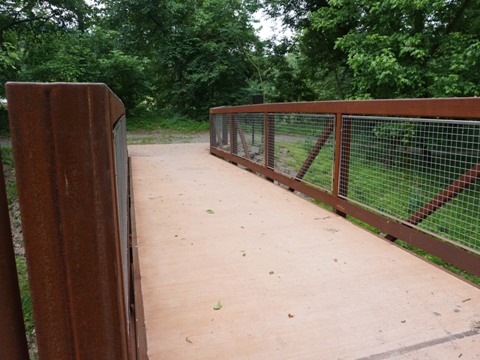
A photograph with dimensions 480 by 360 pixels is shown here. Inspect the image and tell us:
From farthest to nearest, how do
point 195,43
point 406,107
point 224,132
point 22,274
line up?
point 195,43, point 224,132, point 22,274, point 406,107

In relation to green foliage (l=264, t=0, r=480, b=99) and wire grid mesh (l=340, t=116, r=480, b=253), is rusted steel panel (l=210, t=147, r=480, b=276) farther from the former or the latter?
green foliage (l=264, t=0, r=480, b=99)

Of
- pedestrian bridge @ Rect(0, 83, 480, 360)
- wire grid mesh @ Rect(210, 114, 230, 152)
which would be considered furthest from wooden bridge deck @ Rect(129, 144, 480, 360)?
wire grid mesh @ Rect(210, 114, 230, 152)

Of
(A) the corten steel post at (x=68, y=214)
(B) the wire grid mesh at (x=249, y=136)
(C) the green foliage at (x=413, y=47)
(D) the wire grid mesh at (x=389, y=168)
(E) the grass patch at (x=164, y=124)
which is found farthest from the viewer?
(E) the grass patch at (x=164, y=124)

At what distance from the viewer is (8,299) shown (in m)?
0.85

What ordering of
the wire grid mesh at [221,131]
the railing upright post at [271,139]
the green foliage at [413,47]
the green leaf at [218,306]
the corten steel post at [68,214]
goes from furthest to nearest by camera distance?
1. the wire grid mesh at [221,131]
2. the green foliage at [413,47]
3. the railing upright post at [271,139]
4. the green leaf at [218,306]
5. the corten steel post at [68,214]

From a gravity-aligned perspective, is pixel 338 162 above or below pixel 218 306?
above

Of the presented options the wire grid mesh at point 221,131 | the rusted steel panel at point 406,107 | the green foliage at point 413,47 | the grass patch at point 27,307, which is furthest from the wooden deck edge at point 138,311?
the green foliage at point 413,47

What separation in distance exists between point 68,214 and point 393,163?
348 cm

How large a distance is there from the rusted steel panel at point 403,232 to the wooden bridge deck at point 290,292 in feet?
0.36

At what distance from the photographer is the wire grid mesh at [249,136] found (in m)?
6.15

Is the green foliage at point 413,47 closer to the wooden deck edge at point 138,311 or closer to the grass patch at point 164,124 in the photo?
the wooden deck edge at point 138,311

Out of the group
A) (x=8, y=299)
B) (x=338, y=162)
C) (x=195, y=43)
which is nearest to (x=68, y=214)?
(x=8, y=299)

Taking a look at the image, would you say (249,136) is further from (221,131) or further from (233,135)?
(221,131)

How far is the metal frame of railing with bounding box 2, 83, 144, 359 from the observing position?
767 mm
